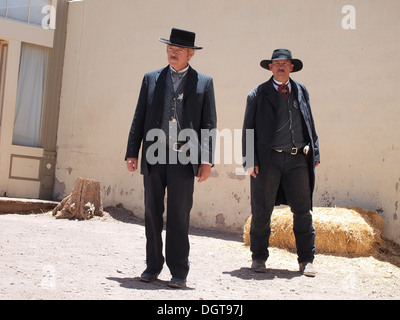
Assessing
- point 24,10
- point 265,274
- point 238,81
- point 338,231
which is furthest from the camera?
point 24,10

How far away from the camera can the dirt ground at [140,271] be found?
3918 millimetres

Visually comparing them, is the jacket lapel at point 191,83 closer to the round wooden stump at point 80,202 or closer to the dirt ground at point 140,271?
the dirt ground at point 140,271

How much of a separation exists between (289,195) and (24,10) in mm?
6512

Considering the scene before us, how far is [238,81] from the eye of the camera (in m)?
8.21

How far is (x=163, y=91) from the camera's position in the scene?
4.44 meters

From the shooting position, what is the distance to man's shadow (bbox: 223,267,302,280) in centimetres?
502

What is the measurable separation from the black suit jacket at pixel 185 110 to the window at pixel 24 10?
6.07 meters

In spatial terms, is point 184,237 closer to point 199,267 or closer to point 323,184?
point 199,267

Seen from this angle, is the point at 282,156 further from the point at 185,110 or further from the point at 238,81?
the point at 238,81

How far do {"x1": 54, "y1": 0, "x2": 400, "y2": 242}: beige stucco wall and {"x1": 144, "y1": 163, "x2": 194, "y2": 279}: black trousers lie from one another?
335cm

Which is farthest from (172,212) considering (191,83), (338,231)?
(338,231)

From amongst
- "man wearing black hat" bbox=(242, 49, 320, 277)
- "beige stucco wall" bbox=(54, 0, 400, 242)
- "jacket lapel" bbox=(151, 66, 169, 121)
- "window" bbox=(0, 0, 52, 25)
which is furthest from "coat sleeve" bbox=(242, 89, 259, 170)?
"window" bbox=(0, 0, 52, 25)
